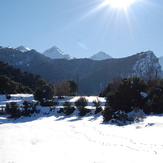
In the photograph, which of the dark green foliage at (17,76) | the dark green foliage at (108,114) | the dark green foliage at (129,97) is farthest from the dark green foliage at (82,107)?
the dark green foliage at (17,76)

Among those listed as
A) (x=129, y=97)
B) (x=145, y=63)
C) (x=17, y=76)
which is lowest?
(x=129, y=97)

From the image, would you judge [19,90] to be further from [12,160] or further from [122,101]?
[12,160]

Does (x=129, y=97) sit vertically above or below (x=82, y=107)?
above

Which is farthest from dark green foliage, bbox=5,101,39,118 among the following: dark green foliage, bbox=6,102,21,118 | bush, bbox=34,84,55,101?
bush, bbox=34,84,55,101

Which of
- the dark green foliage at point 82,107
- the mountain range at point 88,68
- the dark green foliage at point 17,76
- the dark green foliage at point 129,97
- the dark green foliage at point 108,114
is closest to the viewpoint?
the dark green foliage at point 108,114

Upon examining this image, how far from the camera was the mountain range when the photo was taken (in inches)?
4961

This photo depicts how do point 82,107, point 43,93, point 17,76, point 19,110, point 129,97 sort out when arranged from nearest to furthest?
point 129,97, point 19,110, point 82,107, point 43,93, point 17,76

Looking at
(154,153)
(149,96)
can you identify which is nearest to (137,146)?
(154,153)

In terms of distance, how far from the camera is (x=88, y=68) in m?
166

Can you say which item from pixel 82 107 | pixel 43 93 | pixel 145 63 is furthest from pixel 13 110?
pixel 145 63

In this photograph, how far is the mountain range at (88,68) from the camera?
126 metres

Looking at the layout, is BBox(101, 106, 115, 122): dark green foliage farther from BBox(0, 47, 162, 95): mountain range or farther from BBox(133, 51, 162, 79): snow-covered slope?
BBox(133, 51, 162, 79): snow-covered slope

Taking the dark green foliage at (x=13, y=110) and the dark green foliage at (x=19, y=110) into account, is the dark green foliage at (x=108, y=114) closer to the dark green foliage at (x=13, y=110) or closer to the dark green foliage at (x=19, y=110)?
the dark green foliage at (x=19, y=110)

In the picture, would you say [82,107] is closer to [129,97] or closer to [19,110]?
[129,97]
